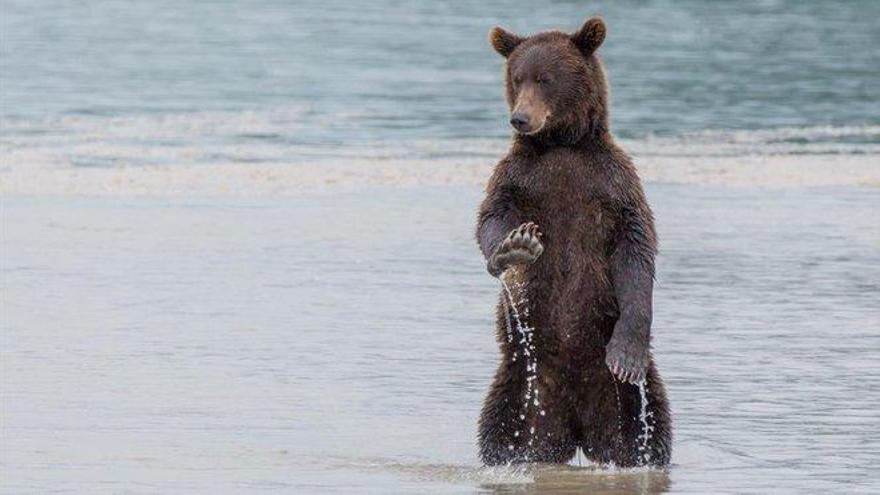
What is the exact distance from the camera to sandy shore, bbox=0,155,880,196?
15422mm

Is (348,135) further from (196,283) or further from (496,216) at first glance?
(496,216)

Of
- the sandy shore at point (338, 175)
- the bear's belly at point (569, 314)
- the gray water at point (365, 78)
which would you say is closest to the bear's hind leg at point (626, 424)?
the bear's belly at point (569, 314)

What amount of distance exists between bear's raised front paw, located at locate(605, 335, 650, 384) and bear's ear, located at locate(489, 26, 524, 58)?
1.13 m

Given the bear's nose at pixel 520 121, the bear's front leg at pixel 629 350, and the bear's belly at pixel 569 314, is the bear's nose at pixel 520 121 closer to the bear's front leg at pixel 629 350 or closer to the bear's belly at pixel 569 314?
the bear's belly at pixel 569 314

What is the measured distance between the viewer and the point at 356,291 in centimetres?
1107

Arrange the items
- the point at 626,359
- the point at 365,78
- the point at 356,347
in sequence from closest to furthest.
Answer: the point at 626,359
the point at 356,347
the point at 365,78

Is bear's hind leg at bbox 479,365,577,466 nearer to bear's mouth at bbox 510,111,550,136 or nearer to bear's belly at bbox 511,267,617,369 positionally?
bear's belly at bbox 511,267,617,369

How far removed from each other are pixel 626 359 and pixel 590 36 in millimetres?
1087

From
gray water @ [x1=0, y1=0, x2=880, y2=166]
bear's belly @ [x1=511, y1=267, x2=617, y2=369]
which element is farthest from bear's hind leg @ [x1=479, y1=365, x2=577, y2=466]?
gray water @ [x1=0, y1=0, x2=880, y2=166]

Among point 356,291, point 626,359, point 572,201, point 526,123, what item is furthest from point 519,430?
point 356,291

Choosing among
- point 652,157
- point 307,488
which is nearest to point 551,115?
point 307,488

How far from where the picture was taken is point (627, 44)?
37.4 meters

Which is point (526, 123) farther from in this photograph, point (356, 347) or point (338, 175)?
point (338, 175)

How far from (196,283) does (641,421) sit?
14.9 ft
